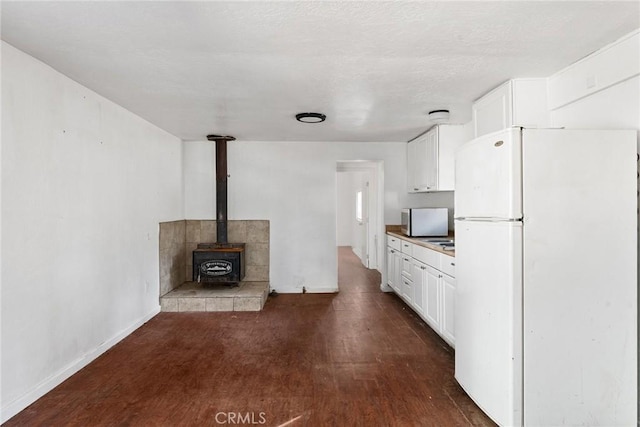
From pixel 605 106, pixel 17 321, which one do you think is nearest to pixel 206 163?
pixel 17 321

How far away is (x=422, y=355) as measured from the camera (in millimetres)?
2908

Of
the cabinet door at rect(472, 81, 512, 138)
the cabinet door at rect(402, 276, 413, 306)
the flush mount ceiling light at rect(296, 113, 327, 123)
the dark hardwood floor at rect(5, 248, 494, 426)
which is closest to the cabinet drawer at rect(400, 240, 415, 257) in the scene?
the cabinet door at rect(402, 276, 413, 306)

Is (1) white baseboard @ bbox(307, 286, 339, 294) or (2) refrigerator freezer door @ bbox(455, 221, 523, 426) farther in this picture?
(1) white baseboard @ bbox(307, 286, 339, 294)

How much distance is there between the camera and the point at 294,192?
5.06 metres

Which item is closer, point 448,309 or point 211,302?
point 448,309

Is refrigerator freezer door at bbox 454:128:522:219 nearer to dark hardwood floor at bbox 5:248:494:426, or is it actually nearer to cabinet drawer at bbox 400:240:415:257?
dark hardwood floor at bbox 5:248:494:426

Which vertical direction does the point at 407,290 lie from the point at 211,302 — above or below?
above

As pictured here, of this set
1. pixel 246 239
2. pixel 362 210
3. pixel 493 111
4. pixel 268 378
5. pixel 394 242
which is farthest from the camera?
pixel 362 210

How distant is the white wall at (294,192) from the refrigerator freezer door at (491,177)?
2.77 metres

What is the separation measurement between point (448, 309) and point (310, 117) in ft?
7.53

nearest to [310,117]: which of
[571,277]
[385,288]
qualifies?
[571,277]

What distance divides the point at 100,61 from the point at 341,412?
108 inches

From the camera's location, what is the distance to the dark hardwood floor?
207cm

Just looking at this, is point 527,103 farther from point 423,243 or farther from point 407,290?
point 407,290
